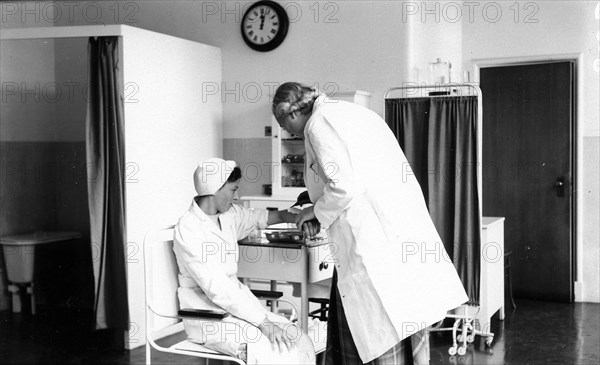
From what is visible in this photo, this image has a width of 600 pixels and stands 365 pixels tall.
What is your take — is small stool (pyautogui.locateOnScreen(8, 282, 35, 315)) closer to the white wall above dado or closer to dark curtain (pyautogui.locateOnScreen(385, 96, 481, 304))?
dark curtain (pyautogui.locateOnScreen(385, 96, 481, 304))

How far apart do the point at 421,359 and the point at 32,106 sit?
192 inches

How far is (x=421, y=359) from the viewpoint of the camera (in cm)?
284

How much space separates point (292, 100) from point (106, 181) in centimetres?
276

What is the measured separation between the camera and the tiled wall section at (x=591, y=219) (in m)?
6.42

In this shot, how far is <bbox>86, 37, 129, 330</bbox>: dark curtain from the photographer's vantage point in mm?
5176

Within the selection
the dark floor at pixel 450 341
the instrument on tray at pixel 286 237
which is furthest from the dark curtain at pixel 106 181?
the instrument on tray at pixel 286 237

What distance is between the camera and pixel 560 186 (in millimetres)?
6527

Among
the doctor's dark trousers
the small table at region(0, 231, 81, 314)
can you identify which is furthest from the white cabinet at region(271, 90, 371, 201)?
the doctor's dark trousers

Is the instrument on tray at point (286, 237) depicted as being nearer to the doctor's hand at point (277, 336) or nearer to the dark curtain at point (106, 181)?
the doctor's hand at point (277, 336)

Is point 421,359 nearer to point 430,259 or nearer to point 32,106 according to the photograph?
Answer: point 430,259

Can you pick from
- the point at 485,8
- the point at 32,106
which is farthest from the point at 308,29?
the point at 32,106

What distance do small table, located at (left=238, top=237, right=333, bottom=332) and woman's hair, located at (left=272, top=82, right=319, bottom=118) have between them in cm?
92

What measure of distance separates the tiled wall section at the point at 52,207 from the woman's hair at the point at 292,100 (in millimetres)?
3979

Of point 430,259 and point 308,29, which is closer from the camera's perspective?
point 430,259
